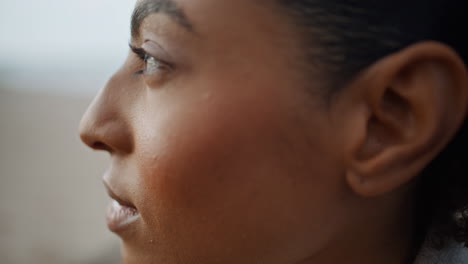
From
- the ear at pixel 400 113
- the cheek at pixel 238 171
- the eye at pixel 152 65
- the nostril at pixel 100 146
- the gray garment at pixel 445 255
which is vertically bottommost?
the gray garment at pixel 445 255

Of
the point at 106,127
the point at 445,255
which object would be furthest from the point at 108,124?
the point at 445,255

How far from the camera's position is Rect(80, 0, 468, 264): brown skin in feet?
1.76

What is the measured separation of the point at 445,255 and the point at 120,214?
0.41 meters

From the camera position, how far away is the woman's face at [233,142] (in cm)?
54

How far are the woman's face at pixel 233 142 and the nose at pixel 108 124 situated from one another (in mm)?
25

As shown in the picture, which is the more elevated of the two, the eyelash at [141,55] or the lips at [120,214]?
the eyelash at [141,55]

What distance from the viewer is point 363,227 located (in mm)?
616

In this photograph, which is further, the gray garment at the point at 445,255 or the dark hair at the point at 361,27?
the gray garment at the point at 445,255

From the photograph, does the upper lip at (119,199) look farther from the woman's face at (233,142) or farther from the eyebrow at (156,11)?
the eyebrow at (156,11)

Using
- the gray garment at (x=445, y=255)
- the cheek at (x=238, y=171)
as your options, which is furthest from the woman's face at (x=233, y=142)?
the gray garment at (x=445, y=255)

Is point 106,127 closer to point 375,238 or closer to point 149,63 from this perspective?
point 149,63

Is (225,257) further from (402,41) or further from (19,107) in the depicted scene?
(19,107)

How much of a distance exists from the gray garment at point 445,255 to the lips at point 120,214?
36cm

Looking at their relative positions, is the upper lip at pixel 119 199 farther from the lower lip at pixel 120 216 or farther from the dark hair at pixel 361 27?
the dark hair at pixel 361 27
